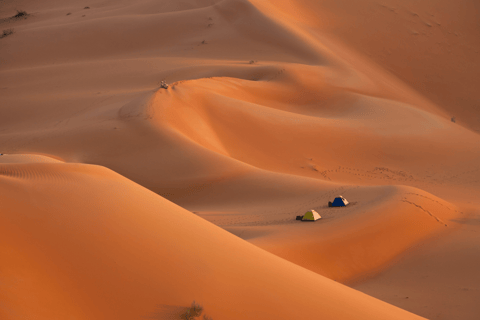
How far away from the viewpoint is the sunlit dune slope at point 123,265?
288 centimetres

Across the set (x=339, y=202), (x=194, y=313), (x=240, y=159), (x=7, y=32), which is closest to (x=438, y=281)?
(x=339, y=202)

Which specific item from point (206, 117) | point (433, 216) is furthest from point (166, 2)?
point (433, 216)

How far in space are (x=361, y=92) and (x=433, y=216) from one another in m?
10.1

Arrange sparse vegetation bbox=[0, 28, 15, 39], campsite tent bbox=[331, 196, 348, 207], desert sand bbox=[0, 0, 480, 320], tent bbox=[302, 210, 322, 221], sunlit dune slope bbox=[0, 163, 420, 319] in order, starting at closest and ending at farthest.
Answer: sunlit dune slope bbox=[0, 163, 420, 319]
desert sand bbox=[0, 0, 480, 320]
tent bbox=[302, 210, 322, 221]
campsite tent bbox=[331, 196, 348, 207]
sparse vegetation bbox=[0, 28, 15, 39]

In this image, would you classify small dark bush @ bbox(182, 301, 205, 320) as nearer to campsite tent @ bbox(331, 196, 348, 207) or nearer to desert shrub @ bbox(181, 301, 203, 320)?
desert shrub @ bbox(181, 301, 203, 320)

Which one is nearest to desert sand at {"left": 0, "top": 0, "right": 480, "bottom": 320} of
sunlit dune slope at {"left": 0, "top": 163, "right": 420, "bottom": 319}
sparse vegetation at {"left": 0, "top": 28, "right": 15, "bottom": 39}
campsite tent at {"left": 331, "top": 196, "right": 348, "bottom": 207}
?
sunlit dune slope at {"left": 0, "top": 163, "right": 420, "bottom": 319}

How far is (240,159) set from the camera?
1172cm

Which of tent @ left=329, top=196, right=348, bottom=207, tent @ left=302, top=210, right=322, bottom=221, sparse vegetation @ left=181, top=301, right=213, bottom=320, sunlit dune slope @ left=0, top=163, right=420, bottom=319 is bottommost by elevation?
sparse vegetation @ left=181, top=301, right=213, bottom=320

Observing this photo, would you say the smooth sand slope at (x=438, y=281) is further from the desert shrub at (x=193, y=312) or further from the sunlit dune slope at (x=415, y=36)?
the sunlit dune slope at (x=415, y=36)

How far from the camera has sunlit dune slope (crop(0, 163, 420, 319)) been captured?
288 cm

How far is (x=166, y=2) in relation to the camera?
87.1 feet

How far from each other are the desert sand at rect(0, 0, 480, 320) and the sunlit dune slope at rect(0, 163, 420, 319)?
13 millimetres

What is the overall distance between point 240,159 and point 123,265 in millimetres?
8615

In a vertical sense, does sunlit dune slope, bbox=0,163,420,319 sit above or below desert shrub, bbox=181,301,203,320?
above
